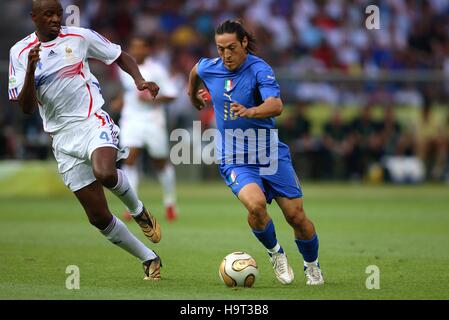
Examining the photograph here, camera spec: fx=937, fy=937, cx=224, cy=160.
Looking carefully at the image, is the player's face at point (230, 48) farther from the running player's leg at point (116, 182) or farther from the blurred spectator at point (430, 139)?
the blurred spectator at point (430, 139)

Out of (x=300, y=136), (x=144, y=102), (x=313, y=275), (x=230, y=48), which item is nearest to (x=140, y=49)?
(x=144, y=102)

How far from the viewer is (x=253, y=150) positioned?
8734mm

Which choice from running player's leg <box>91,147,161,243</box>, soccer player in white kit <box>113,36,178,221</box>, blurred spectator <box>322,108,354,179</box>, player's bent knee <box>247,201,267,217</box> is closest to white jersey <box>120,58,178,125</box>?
soccer player in white kit <box>113,36,178,221</box>

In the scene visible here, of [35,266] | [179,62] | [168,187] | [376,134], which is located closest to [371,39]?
[376,134]

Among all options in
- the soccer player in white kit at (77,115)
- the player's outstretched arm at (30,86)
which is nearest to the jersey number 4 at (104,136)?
the soccer player in white kit at (77,115)

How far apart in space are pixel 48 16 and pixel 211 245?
4.43m

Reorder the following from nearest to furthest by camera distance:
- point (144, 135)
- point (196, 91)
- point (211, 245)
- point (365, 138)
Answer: point (196, 91), point (211, 245), point (144, 135), point (365, 138)

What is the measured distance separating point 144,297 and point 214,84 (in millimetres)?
2247

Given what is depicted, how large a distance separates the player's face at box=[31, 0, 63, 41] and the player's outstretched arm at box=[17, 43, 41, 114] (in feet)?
1.33

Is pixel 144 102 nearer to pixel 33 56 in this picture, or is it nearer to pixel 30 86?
pixel 30 86

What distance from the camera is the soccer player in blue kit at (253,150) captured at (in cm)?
855

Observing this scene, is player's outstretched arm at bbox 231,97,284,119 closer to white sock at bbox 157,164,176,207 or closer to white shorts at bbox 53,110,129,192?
white shorts at bbox 53,110,129,192

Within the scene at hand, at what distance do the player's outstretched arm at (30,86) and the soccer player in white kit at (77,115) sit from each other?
0.15 meters

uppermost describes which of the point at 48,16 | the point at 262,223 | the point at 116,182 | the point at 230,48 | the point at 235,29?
the point at 48,16
